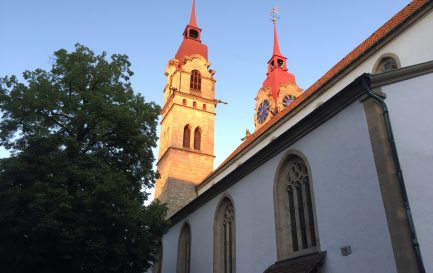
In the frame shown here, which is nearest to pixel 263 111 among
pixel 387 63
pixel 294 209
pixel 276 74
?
pixel 276 74

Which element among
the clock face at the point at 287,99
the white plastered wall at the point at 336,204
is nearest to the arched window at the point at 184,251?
the white plastered wall at the point at 336,204

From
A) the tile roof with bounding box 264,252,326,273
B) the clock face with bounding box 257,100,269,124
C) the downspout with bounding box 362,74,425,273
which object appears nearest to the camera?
the downspout with bounding box 362,74,425,273

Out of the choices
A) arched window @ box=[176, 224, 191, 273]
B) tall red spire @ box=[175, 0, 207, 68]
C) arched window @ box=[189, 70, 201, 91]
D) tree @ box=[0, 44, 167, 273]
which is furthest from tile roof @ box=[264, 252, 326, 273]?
tall red spire @ box=[175, 0, 207, 68]

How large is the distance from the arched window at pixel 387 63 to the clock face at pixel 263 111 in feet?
60.9

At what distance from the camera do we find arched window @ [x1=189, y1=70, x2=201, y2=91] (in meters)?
32.1

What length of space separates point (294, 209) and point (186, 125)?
62.6ft

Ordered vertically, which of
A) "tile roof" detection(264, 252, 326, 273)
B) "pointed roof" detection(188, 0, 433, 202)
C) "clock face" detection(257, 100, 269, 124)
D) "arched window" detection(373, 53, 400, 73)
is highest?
"clock face" detection(257, 100, 269, 124)

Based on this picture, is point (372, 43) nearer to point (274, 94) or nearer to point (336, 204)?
point (336, 204)

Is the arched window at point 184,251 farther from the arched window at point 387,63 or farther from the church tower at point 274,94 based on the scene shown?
the church tower at point 274,94

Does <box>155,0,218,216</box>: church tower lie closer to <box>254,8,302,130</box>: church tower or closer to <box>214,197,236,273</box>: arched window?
<box>254,8,302,130</box>: church tower

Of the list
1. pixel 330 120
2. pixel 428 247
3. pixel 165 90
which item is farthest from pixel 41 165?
pixel 165 90

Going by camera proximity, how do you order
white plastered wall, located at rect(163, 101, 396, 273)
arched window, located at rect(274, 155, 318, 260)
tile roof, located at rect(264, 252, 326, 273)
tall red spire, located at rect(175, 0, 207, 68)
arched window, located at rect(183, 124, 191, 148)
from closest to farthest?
white plastered wall, located at rect(163, 101, 396, 273), tile roof, located at rect(264, 252, 326, 273), arched window, located at rect(274, 155, 318, 260), arched window, located at rect(183, 124, 191, 148), tall red spire, located at rect(175, 0, 207, 68)

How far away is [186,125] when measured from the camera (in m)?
30.0

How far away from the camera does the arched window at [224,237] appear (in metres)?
14.5
